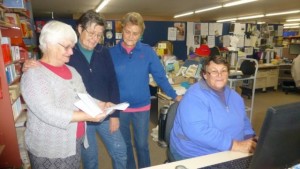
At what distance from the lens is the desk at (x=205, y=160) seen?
3.55 ft

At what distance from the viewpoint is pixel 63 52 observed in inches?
44.6

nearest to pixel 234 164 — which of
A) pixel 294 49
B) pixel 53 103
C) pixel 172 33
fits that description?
pixel 53 103

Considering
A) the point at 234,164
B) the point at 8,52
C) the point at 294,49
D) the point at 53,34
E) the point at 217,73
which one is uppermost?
the point at 53,34

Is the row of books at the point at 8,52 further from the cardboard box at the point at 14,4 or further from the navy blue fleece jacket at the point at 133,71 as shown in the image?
the navy blue fleece jacket at the point at 133,71

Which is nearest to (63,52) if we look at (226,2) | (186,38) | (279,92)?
(186,38)

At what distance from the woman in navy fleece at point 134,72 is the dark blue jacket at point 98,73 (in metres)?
0.13

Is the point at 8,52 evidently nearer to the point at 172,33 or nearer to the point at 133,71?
the point at 133,71

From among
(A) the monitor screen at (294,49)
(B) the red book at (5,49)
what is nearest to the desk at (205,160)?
(B) the red book at (5,49)

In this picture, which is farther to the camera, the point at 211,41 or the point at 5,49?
the point at 211,41

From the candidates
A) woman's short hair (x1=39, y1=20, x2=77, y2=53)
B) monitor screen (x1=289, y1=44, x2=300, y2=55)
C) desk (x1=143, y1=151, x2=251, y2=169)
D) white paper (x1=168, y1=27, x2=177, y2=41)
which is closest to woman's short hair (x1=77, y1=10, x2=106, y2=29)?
woman's short hair (x1=39, y1=20, x2=77, y2=53)

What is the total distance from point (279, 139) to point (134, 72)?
48.3 inches

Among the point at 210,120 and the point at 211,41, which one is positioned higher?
the point at 211,41

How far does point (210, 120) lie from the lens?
4.41 ft

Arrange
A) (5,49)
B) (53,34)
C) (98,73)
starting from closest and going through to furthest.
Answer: (53,34)
(98,73)
(5,49)
